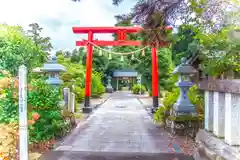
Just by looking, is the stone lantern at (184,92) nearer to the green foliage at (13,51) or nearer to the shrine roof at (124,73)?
the green foliage at (13,51)

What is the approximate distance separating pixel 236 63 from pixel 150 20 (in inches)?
77.3

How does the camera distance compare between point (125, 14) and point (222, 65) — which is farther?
point (125, 14)

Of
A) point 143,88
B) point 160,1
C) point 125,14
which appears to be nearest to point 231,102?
point 160,1

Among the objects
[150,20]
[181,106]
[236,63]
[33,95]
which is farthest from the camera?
[181,106]

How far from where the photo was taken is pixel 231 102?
3729 mm

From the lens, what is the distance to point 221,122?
425 centimetres

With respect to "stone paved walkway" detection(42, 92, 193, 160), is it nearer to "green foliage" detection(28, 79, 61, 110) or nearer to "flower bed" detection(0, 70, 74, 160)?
"flower bed" detection(0, 70, 74, 160)

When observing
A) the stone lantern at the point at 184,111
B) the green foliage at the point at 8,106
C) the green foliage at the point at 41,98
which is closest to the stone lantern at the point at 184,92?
the stone lantern at the point at 184,111

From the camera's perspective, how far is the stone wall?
144 inches

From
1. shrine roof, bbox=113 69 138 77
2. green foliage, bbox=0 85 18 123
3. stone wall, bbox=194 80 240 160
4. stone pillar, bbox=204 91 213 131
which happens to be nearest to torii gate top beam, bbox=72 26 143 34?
green foliage, bbox=0 85 18 123

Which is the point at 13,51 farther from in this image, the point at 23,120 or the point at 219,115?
the point at 219,115

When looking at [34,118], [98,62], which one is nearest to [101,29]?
[34,118]

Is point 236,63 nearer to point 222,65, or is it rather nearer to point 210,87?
point 222,65

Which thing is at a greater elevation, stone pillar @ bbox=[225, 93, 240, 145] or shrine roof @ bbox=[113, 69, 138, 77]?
shrine roof @ bbox=[113, 69, 138, 77]
